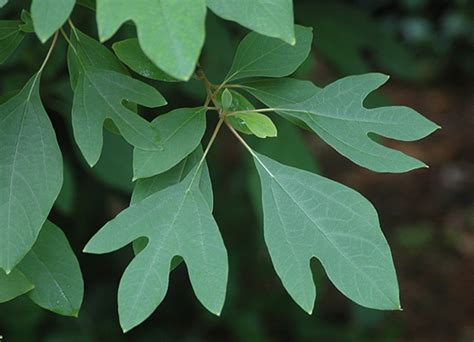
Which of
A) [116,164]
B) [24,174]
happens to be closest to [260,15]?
[24,174]

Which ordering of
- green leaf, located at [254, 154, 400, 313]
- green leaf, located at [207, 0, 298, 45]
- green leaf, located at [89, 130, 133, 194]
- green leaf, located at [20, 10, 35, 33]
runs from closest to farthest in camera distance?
green leaf, located at [207, 0, 298, 45], green leaf, located at [254, 154, 400, 313], green leaf, located at [20, 10, 35, 33], green leaf, located at [89, 130, 133, 194]

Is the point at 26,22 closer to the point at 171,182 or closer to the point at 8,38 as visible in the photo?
the point at 8,38

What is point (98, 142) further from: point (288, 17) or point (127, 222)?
point (288, 17)

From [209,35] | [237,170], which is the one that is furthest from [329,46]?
[237,170]

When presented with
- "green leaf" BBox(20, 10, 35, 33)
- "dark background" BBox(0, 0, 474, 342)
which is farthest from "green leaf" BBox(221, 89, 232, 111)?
"dark background" BBox(0, 0, 474, 342)

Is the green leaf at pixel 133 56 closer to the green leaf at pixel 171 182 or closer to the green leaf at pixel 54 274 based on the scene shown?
the green leaf at pixel 171 182

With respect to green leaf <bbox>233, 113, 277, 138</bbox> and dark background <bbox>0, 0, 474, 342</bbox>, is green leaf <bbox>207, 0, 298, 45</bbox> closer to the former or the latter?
green leaf <bbox>233, 113, 277, 138</bbox>
